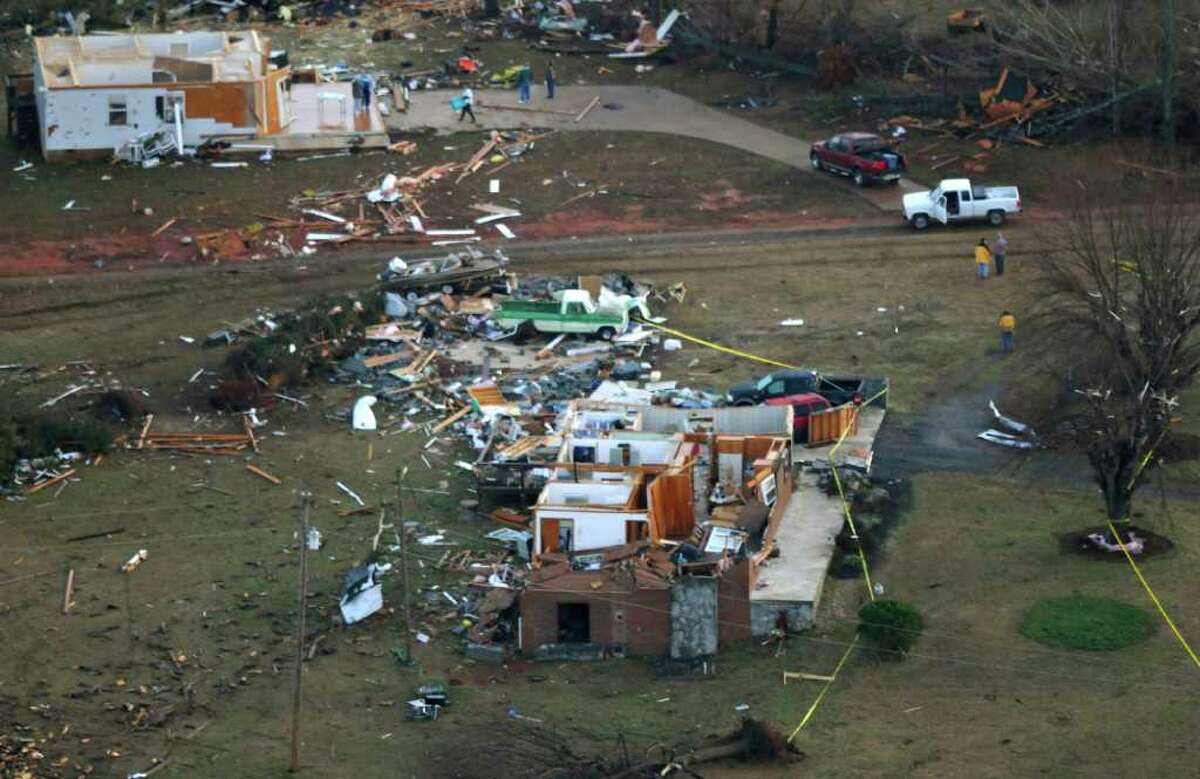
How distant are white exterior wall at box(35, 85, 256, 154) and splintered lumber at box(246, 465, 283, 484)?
19.7m

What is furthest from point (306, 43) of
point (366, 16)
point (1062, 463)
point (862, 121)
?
point (1062, 463)

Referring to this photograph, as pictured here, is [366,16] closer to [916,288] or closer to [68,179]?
[68,179]

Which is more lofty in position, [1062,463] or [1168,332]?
[1168,332]

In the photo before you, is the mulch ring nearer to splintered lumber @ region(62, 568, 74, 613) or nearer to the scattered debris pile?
the scattered debris pile

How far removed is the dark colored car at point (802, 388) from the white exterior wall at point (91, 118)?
73.6ft

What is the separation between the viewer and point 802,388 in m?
50.8

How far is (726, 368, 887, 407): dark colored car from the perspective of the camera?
5072 centimetres

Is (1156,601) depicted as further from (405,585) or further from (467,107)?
(467,107)

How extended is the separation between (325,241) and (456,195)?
456 cm

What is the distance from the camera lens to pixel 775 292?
2309 inches

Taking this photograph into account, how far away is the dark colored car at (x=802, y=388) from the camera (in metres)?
50.7

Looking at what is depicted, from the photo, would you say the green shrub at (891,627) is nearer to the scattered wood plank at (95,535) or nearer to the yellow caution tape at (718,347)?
the yellow caution tape at (718,347)

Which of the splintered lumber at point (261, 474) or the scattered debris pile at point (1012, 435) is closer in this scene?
the splintered lumber at point (261, 474)

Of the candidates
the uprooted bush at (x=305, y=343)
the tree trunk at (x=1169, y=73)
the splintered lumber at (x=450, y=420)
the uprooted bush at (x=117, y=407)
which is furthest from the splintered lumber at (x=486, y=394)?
the tree trunk at (x=1169, y=73)
